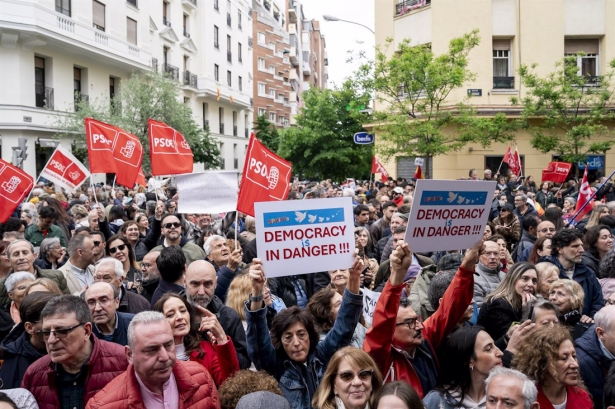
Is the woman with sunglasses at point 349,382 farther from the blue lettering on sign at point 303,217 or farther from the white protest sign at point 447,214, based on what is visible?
the blue lettering on sign at point 303,217

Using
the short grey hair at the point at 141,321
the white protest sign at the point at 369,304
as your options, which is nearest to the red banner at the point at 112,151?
the white protest sign at the point at 369,304

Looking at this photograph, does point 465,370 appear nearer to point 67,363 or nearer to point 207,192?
point 67,363

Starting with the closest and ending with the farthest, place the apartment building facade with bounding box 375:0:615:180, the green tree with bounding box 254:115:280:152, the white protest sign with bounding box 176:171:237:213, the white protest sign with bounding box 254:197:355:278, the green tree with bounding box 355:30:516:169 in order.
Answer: the white protest sign with bounding box 254:197:355:278 < the white protest sign with bounding box 176:171:237:213 < the green tree with bounding box 355:30:516:169 < the apartment building facade with bounding box 375:0:615:180 < the green tree with bounding box 254:115:280:152

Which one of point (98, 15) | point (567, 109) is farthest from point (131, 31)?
point (567, 109)

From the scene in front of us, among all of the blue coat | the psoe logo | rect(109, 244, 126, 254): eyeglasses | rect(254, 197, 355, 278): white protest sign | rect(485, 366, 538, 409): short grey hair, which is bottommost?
the blue coat

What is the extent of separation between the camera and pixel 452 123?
73.8ft

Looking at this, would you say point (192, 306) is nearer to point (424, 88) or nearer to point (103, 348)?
point (103, 348)

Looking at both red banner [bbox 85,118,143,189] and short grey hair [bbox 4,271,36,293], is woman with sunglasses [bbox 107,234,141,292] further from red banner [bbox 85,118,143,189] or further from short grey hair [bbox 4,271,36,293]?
red banner [bbox 85,118,143,189]

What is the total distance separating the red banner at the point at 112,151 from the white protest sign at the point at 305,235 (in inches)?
238

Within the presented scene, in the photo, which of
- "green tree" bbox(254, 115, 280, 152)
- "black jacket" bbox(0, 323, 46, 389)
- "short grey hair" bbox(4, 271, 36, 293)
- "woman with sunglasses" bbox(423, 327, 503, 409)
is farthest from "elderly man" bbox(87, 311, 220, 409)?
"green tree" bbox(254, 115, 280, 152)

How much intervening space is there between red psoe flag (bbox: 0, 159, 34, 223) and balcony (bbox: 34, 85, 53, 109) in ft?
73.3

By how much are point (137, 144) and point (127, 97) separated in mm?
20170

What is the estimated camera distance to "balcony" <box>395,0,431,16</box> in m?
24.3

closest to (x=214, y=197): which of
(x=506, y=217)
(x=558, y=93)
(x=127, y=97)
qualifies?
(x=506, y=217)
